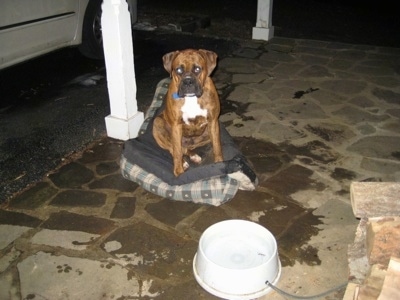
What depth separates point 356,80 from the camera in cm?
635

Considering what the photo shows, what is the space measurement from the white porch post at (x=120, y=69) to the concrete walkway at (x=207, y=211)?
27 centimetres

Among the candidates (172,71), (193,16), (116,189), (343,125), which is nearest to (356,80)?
(343,125)

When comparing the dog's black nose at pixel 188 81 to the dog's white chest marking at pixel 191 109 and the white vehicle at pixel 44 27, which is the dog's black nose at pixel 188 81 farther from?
the white vehicle at pixel 44 27

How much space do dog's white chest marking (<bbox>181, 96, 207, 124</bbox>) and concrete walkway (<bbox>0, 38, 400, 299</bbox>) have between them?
2.67 feet

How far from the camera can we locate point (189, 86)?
10.5ft

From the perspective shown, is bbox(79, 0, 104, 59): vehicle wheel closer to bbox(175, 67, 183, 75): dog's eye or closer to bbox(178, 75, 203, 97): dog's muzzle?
bbox(175, 67, 183, 75): dog's eye

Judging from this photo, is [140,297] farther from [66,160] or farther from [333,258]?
[66,160]

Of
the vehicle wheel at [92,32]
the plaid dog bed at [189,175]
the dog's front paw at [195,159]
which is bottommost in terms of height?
the dog's front paw at [195,159]

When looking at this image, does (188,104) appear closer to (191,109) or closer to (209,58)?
(191,109)

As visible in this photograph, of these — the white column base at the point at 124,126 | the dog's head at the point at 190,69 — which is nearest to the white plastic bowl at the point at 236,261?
the dog's head at the point at 190,69

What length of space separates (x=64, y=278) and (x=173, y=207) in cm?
110

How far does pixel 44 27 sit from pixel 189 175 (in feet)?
12.0

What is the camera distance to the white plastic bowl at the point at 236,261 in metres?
2.42

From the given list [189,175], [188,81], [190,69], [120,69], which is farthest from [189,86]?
[120,69]
